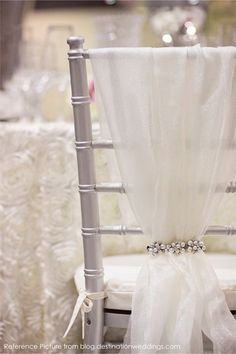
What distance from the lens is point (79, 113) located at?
1.15 m

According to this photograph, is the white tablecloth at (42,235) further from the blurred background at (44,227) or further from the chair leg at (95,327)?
the chair leg at (95,327)

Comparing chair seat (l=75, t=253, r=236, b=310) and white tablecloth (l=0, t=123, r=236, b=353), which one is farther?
white tablecloth (l=0, t=123, r=236, b=353)

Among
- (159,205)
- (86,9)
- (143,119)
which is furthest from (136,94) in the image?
(86,9)

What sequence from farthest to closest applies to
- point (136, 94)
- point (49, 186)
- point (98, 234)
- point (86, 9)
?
1. point (86, 9)
2. point (49, 186)
3. point (98, 234)
4. point (136, 94)

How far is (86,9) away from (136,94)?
2753mm

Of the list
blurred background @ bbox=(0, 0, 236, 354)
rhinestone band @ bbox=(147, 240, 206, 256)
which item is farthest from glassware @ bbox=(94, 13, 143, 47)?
rhinestone band @ bbox=(147, 240, 206, 256)

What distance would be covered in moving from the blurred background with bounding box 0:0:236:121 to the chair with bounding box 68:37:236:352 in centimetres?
53

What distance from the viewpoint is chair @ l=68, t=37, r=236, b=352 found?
1151 millimetres

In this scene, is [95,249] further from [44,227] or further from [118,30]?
[118,30]

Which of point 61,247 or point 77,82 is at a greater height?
point 77,82

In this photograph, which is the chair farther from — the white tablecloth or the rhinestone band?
the white tablecloth

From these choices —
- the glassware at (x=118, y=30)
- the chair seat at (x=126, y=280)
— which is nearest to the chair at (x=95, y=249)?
the chair seat at (x=126, y=280)

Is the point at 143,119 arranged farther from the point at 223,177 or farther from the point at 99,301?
the point at 99,301

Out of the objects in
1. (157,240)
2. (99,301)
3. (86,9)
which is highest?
(86,9)
